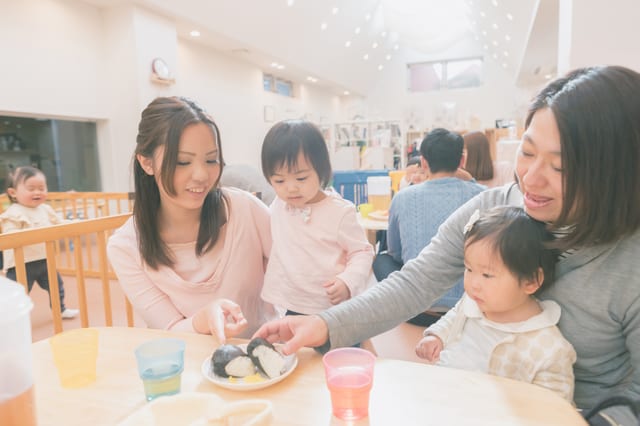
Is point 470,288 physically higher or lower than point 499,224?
lower

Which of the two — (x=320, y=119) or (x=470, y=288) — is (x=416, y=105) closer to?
(x=320, y=119)

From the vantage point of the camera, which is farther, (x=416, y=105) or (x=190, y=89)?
(x=416, y=105)

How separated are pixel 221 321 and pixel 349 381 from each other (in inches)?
17.0

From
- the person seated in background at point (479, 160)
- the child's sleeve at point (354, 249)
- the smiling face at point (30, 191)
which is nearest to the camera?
the child's sleeve at point (354, 249)

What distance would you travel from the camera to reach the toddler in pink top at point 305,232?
1.54 m

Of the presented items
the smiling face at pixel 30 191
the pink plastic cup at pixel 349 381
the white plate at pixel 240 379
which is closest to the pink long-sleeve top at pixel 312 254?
the white plate at pixel 240 379

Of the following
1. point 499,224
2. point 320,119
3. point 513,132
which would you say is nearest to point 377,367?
point 499,224

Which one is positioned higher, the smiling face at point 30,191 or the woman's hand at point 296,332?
the smiling face at point 30,191

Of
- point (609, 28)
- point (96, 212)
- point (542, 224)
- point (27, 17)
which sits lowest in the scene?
point (96, 212)

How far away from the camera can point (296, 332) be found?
3.15 ft

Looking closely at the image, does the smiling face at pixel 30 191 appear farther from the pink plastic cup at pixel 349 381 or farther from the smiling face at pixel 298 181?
the pink plastic cup at pixel 349 381

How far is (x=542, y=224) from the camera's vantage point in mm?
1050

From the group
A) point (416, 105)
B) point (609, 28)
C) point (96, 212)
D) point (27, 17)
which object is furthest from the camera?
point (416, 105)

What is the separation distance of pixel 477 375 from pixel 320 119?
35.0 feet
